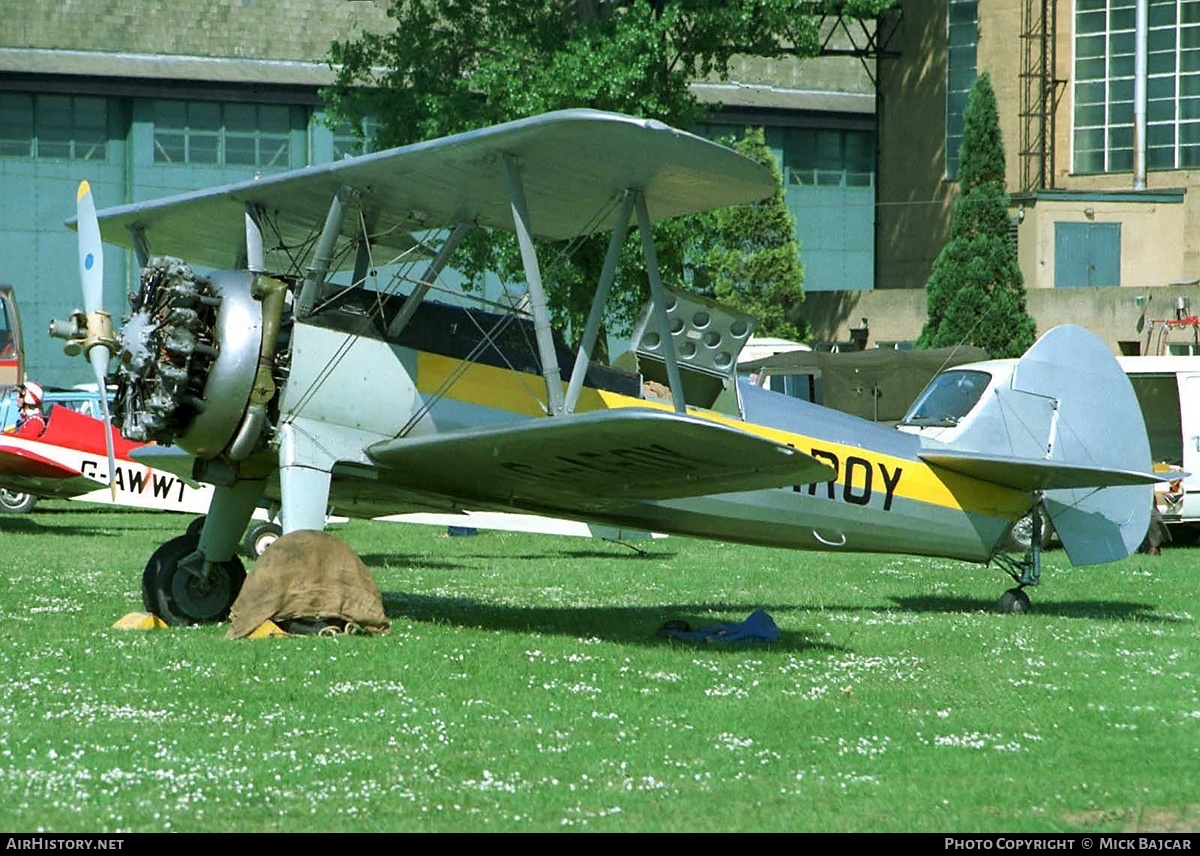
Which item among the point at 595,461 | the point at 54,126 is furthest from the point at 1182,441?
the point at 54,126

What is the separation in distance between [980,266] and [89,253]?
3184cm

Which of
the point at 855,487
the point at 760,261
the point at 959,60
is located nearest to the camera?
the point at 855,487

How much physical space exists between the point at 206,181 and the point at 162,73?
303cm

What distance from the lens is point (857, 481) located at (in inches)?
441

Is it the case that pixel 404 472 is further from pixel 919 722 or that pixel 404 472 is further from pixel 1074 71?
pixel 1074 71

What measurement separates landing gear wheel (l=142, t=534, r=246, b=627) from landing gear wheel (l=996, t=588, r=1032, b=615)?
5505 mm

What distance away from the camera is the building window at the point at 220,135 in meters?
42.3

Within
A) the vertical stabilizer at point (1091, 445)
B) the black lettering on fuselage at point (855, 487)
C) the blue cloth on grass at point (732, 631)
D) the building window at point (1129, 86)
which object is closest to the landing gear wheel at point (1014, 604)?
the vertical stabilizer at point (1091, 445)

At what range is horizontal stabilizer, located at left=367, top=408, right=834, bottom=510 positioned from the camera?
847 centimetres

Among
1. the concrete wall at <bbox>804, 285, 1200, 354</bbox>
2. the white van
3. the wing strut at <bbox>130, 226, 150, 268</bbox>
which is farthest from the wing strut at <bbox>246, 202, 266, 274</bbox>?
the concrete wall at <bbox>804, 285, 1200, 354</bbox>

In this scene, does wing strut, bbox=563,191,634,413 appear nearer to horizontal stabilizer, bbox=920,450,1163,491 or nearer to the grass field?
the grass field

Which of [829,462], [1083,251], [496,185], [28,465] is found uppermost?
[1083,251]

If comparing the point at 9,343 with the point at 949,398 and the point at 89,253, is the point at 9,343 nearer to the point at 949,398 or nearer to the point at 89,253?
the point at 949,398

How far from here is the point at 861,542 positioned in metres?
11.4
